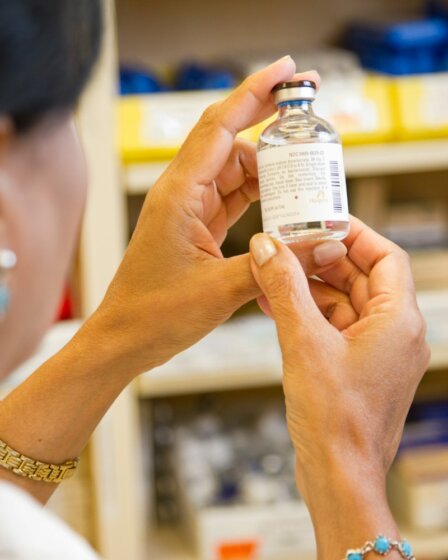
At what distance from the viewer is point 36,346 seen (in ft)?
2.21

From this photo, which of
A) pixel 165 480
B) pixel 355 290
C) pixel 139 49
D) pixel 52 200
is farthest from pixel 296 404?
pixel 139 49

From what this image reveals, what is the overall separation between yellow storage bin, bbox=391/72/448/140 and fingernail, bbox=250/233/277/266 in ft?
3.07

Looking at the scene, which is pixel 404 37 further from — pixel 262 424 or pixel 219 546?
pixel 219 546

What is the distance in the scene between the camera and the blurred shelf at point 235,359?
177 centimetres

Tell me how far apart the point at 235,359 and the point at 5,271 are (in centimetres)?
122

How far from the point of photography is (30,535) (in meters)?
0.57

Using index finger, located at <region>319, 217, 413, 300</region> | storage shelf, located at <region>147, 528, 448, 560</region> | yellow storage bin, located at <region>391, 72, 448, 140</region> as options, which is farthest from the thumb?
storage shelf, located at <region>147, 528, 448, 560</region>

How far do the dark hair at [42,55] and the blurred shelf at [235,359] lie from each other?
1201 mm

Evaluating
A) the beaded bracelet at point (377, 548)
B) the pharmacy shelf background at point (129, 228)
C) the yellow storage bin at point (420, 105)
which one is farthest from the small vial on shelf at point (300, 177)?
the yellow storage bin at point (420, 105)

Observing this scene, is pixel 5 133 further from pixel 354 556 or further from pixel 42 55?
pixel 354 556

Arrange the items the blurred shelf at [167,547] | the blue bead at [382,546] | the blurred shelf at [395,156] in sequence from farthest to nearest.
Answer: the blurred shelf at [167,547] < the blurred shelf at [395,156] < the blue bead at [382,546]

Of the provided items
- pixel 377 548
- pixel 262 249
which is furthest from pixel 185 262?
pixel 377 548

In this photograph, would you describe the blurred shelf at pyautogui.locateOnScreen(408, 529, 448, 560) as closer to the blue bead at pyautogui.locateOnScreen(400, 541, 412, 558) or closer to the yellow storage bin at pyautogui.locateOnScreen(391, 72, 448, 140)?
the yellow storage bin at pyautogui.locateOnScreen(391, 72, 448, 140)

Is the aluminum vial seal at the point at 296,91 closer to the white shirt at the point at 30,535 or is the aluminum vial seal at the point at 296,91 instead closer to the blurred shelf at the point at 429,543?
the white shirt at the point at 30,535
